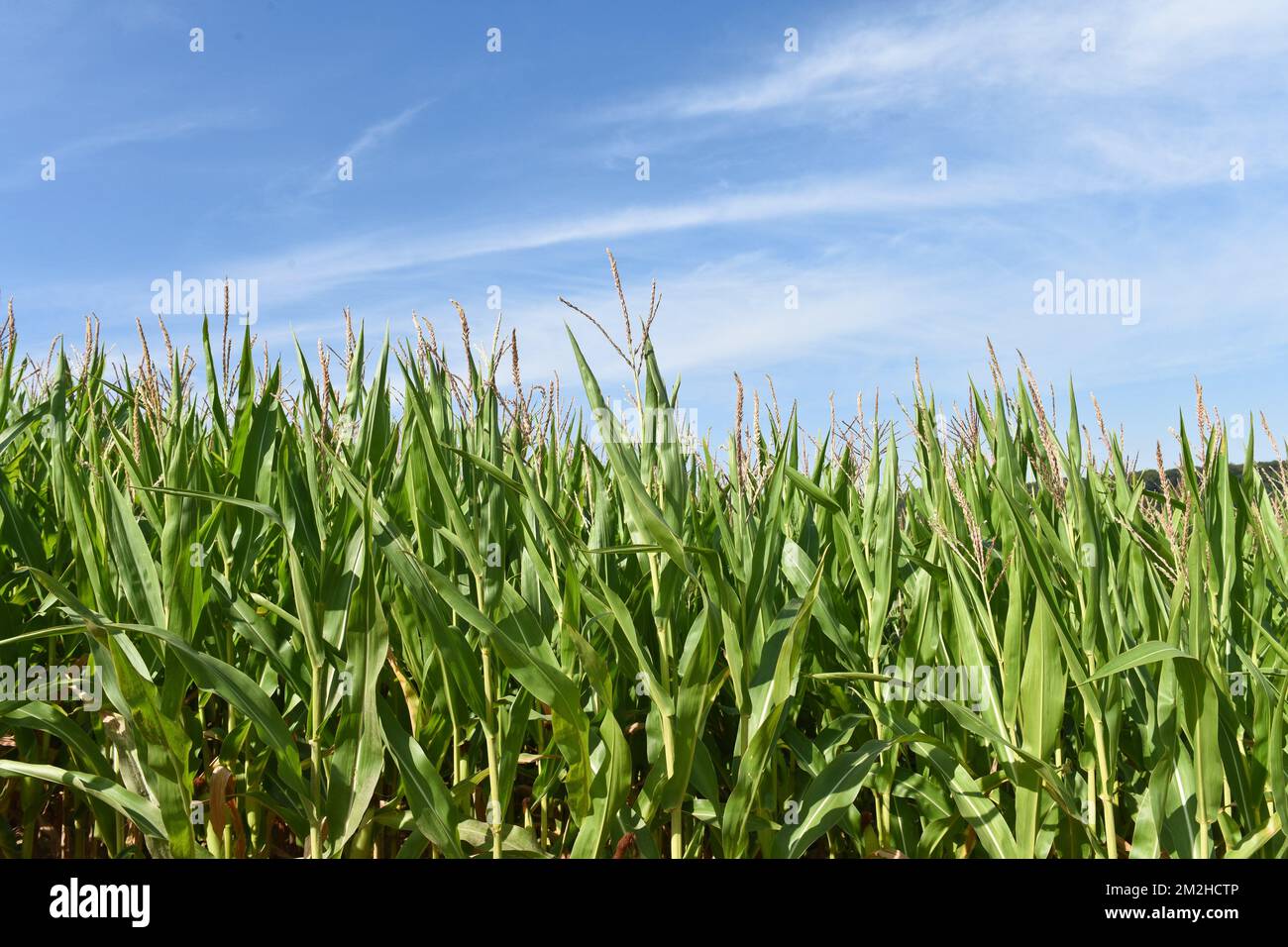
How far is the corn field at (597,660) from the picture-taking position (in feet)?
5.83

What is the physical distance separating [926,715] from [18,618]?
7.83 feet

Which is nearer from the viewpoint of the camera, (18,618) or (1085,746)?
(1085,746)

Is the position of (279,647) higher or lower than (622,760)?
higher

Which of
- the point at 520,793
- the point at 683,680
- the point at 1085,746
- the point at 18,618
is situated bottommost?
the point at 520,793

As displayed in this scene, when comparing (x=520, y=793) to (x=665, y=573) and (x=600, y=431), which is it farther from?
(x=600, y=431)

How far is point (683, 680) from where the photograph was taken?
A: 5.93 ft

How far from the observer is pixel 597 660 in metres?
1.76

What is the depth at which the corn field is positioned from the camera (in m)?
1.78
